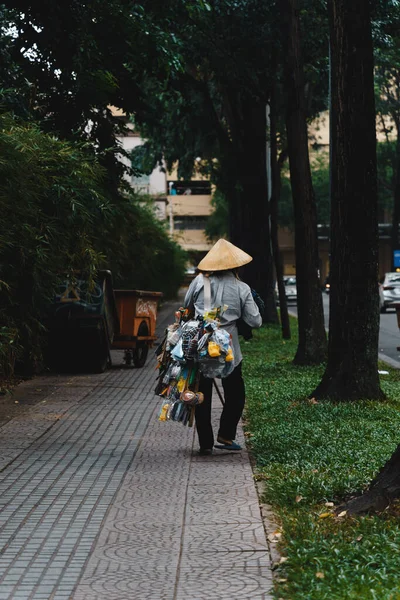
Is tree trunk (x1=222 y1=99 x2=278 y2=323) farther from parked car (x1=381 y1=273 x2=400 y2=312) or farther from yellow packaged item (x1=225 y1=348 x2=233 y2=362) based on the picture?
yellow packaged item (x1=225 y1=348 x2=233 y2=362)

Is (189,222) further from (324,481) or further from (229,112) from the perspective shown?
(324,481)

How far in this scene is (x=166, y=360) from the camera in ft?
30.8

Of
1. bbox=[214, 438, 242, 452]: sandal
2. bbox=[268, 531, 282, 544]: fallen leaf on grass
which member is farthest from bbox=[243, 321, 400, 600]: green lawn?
bbox=[214, 438, 242, 452]: sandal

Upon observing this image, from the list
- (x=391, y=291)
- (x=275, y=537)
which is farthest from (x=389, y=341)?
(x=275, y=537)

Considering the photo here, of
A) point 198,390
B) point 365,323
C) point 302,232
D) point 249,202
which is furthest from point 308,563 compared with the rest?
point 249,202

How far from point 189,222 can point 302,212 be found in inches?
3183

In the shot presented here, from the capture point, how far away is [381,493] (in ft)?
20.8

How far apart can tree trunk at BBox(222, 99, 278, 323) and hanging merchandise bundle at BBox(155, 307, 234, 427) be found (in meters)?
19.0

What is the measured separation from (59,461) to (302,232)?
359 inches

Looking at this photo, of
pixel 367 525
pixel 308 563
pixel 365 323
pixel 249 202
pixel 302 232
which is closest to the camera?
pixel 308 563

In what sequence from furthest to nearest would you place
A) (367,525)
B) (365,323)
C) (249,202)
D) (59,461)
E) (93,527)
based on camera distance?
(249,202) → (365,323) → (59,461) → (93,527) → (367,525)

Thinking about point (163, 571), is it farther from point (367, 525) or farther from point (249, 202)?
point (249, 202)

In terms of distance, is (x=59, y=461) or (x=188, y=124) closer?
(x=59, y=461)

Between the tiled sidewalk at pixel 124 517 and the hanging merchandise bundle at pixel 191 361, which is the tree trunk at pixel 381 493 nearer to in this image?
the tiled sidewalk at pixel 124 517
